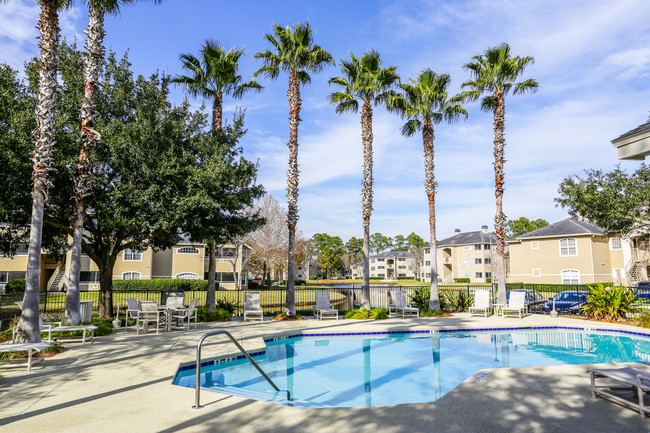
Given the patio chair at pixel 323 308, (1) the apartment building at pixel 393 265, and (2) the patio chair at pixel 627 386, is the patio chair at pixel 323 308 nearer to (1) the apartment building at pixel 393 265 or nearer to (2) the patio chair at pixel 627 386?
(2) the patio chair at pixel 627 386

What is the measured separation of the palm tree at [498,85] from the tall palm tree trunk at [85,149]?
55.1ft

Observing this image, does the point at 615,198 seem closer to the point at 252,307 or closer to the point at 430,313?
the point at 430,313

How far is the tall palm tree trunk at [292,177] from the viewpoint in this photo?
54.2 feet

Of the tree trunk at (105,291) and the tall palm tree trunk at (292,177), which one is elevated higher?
the tall palm tree trunk at (292,177)

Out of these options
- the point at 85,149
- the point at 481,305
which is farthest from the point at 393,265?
the point at 85,149

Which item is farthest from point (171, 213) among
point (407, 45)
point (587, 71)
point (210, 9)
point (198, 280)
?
point (198, 280)

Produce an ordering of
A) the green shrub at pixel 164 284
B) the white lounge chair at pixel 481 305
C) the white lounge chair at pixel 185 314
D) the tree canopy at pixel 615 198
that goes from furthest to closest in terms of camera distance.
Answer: the green shrub at pixel 164 284 → the tree canopy at pixel 615 198 → the white lounge chair at pixel 481 305 → the white lounge chair at pixel 185 314

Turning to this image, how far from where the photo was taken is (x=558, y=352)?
11898 mm

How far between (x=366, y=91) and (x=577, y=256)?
103ft

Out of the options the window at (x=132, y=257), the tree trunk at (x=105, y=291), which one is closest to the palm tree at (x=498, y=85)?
the tree trunk at (x=105, y=291)

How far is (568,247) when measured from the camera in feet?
124

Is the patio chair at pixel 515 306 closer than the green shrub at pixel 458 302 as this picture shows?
Yes

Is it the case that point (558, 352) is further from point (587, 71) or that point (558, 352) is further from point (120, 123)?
point (120, 123)

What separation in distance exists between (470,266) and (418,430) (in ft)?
197
